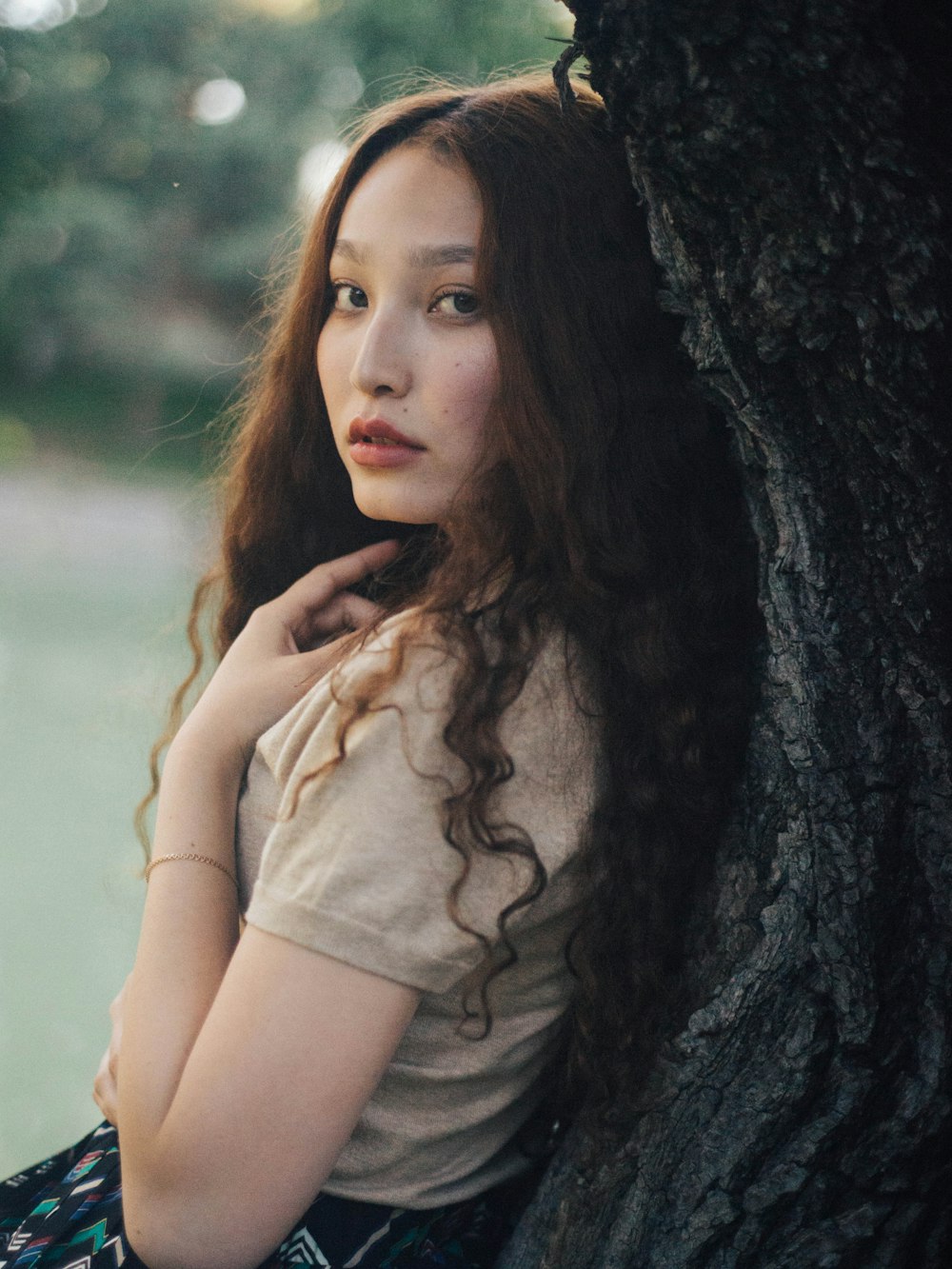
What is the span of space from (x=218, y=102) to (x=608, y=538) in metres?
4.33

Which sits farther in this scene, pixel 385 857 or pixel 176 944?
pixel 176 944

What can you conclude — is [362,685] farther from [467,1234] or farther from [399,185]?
[467,1234]

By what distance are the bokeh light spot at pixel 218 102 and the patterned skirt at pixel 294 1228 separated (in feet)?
14.2

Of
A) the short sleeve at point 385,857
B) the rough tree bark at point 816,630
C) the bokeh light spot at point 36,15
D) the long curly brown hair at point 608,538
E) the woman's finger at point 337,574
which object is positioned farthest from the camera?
the bokeh light spot at point 36,15

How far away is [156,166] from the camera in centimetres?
438

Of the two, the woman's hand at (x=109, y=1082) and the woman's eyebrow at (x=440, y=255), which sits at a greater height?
the woman's eyebrow at (x=440, y=255)

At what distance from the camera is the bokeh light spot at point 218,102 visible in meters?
4.42

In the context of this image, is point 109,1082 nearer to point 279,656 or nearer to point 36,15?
point 279,656

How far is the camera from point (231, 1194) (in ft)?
2.69

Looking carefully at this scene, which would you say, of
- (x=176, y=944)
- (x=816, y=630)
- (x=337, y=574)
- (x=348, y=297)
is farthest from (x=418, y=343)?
(x=176, y=944)

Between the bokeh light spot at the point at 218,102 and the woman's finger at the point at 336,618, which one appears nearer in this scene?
the woman's finger at the point at 336,618

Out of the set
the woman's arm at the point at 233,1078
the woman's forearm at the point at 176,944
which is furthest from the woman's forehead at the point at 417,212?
the woman's arm at the point at 233,1078

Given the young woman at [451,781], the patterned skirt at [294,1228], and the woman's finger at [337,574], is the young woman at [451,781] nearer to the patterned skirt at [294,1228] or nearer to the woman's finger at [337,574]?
the patterned skirt at [294,1228]

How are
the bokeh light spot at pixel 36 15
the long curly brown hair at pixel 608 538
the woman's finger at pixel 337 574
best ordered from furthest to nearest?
the bokeh light spot at pixel 36 15 → the woman's finger at pixel 337 574 → the long curly brown hair at pixel 608 538
